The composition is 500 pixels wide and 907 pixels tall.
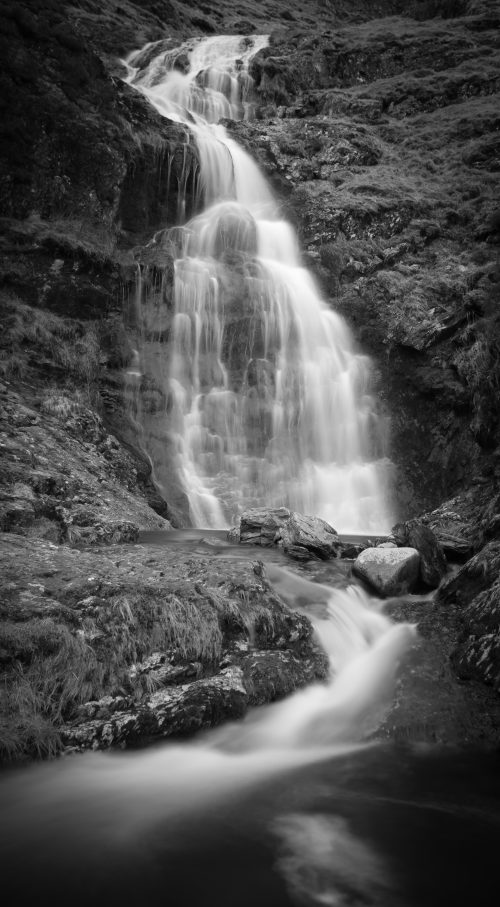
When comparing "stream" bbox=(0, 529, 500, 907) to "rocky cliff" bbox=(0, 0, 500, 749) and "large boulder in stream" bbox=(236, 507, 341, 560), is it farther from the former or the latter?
"large boulder in stream" bbox=(236, 507, 341, 560)

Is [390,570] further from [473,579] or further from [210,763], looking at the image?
[210,763]

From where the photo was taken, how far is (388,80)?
1145 inches

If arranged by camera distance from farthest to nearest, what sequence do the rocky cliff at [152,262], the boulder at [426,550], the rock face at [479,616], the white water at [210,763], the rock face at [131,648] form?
the rocky cliff at [152,262], the boulder at [426,550], the rock face at [479,616], the rock face at [131,648], the white water at [210,763]

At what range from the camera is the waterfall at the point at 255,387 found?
13.6m

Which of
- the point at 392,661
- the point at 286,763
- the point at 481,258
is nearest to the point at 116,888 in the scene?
the point at 286,763

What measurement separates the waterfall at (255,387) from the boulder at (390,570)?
211 inches

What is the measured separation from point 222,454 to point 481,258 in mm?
12171

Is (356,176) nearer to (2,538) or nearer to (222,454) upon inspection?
(222,454)

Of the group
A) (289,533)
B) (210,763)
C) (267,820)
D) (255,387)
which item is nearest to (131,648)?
(210,763)

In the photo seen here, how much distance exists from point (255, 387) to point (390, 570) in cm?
874

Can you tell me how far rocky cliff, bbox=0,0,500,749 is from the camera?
10.1m

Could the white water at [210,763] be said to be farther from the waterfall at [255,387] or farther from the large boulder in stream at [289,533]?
the waterfall at [255,387]

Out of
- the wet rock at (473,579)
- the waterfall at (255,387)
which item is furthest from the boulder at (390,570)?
the waterfall at (255,387)

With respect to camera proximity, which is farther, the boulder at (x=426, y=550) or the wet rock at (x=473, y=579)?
the boulder at (x=426, y=550)
